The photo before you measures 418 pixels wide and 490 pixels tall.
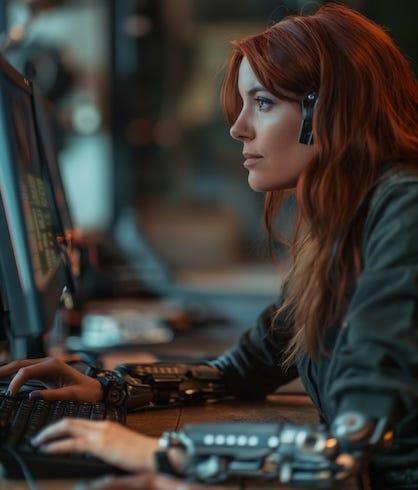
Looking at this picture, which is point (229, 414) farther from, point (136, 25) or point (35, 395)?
point (136, 25)

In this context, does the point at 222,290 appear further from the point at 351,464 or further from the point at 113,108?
the point at 351,464

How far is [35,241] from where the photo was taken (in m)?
1.36

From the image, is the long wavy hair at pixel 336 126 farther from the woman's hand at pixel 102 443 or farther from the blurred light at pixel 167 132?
the blurred light at pixel 167 132

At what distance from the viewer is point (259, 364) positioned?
70.4 inches

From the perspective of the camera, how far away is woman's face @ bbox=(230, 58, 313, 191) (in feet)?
4.79

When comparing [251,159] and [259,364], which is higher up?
[251,159]

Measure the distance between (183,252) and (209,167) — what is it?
4.13 feet

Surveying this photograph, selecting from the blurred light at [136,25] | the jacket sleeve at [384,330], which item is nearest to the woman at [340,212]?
the jacket sleeve at [384,330]

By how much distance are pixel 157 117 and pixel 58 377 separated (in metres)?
5.83

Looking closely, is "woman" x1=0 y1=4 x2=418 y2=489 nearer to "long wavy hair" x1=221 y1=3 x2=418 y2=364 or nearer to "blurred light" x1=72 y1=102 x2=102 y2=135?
"long wavy hair" x1=221 y1=3 x2=418 y2=364

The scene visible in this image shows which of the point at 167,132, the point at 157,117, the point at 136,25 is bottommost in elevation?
the point at 167,132

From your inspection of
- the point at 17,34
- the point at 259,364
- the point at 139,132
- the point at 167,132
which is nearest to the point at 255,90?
the point at 259,364

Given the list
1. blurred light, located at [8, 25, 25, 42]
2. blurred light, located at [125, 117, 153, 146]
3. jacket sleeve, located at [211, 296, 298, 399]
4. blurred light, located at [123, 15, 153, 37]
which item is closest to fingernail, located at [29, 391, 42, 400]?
jacket sleeve, located at [211, 296, 298, 399]

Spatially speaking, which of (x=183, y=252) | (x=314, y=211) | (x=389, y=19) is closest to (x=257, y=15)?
(x=389, y=19)
